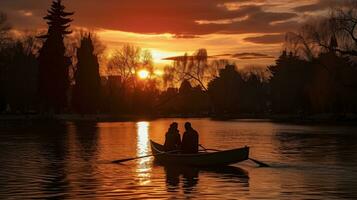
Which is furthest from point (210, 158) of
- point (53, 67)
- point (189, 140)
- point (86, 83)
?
point (86, 83)

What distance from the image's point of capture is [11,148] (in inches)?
1419

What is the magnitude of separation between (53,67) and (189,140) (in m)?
58.4

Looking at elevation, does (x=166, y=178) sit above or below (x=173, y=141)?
below

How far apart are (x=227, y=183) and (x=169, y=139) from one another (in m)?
7.78

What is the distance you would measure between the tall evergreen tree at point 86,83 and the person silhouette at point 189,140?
68882 millimetres

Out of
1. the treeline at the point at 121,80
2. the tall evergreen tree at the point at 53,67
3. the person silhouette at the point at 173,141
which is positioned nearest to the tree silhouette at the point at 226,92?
the treeline at the point at 121,80

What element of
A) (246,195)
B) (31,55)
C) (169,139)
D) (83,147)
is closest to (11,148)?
(83,147)

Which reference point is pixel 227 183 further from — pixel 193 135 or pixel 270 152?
pixel 270 152

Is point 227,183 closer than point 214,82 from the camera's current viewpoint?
Yes

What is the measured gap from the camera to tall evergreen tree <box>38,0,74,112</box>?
3194 inches

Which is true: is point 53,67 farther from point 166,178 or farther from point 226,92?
point 226,92

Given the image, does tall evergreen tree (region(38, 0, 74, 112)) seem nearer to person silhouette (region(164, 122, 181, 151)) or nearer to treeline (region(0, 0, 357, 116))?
treeline (region(0, 0, 357, 116))

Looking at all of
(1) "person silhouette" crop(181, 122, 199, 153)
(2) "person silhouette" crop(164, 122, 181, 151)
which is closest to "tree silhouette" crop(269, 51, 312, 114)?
(2) "person silhouette" crop(164, 122, 181, 151)

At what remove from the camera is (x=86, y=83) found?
93688 mm
